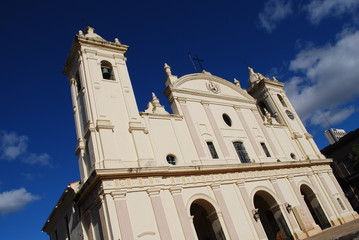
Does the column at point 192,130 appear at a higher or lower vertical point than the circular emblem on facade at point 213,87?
lower

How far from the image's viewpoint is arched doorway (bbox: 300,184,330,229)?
906 inches

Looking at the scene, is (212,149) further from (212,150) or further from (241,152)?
(241,152)

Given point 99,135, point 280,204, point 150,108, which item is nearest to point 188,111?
point 150,108

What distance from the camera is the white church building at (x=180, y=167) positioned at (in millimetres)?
14531

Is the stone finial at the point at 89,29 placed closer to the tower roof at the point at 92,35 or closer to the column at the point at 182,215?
the tower roof at the point at 92,35

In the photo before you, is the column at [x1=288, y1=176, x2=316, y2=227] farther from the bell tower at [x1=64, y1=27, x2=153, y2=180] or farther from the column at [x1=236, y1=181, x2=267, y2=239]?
the bell tower at [x1=64, y1=27, x2=153, y2=180]

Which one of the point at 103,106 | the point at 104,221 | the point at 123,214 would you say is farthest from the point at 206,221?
the point at 103,106

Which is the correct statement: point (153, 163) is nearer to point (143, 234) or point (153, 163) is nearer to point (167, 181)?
point (167, 181)

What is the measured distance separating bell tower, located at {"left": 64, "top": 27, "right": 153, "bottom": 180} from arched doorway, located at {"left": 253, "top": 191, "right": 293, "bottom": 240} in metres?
9.71

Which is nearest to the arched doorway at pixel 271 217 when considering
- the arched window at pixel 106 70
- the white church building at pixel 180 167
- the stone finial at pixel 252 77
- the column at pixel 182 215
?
the white church building at pixel 180 167

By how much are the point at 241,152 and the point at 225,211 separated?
5.82 meters

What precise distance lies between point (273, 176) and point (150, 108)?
33.5 feet

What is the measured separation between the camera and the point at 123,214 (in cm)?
1348

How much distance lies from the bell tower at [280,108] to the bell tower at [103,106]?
14.8m
